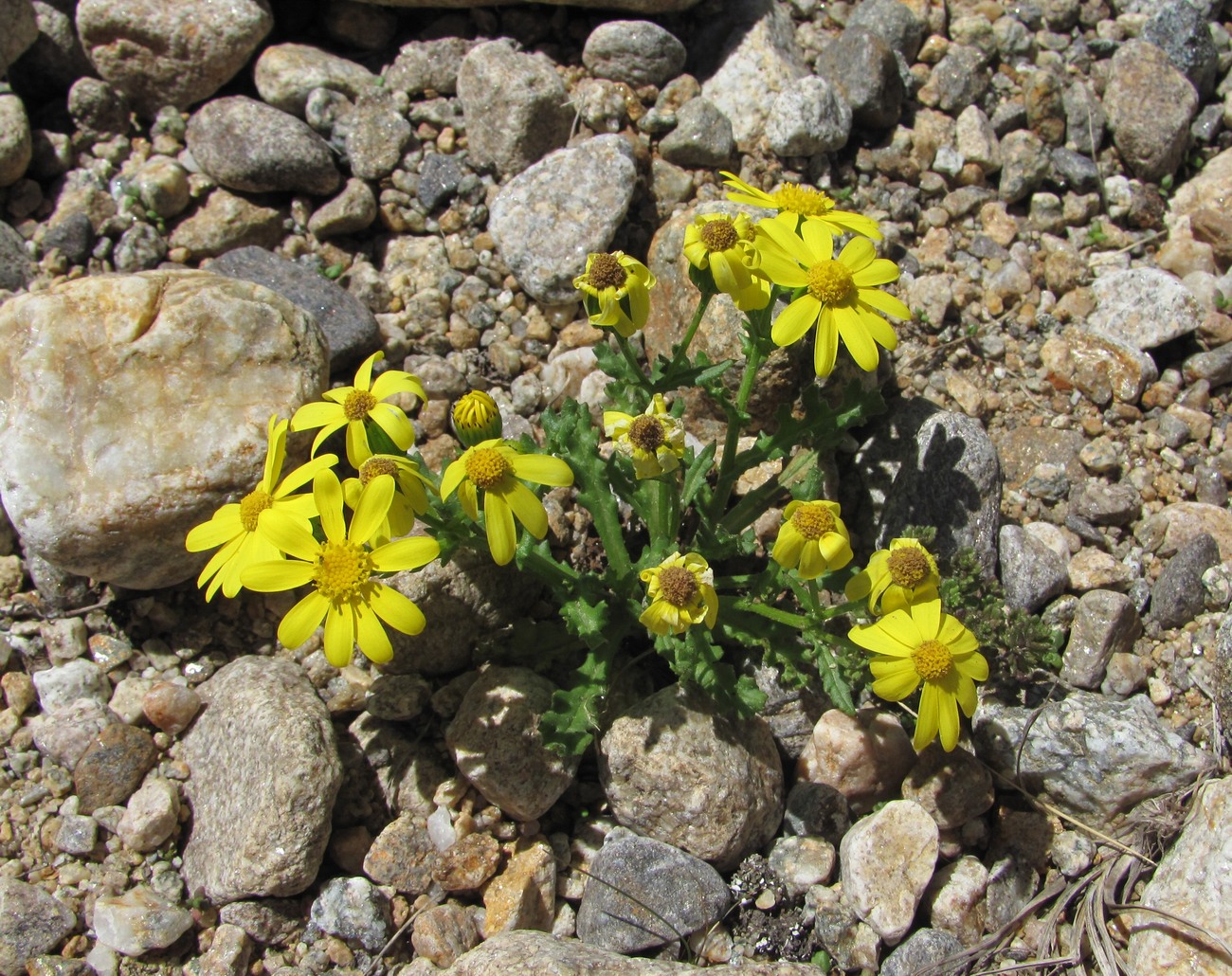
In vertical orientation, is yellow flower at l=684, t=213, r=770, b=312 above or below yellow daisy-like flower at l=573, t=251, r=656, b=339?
above

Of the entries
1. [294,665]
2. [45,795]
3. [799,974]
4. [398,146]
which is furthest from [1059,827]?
[398,146]

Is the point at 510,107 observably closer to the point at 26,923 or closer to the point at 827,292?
the point at 827,292

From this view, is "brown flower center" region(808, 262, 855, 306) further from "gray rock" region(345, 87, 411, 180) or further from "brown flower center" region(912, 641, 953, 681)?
"gray rock" region(345, 87, 411, 180)

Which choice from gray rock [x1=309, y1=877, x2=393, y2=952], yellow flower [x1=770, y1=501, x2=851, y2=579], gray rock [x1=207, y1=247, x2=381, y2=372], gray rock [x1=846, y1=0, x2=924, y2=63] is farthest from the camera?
gray rock [x1=846, y1=0, x2=924, y2=63]

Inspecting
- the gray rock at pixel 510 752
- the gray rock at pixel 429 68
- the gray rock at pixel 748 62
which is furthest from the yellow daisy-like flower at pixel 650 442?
the gray rock at pixel 429 68

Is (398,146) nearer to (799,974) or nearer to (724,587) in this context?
(724,587)

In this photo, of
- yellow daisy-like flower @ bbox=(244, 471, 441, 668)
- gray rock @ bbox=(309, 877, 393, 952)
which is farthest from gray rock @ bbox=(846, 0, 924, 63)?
gray rock @ bbox=(309, 877, 393, 952)

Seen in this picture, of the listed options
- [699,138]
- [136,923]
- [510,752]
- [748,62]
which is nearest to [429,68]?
[699,138]

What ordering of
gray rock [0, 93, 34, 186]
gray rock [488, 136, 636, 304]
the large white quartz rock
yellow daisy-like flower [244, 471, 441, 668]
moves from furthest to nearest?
gray rock [0, 93, 34, 186] → gray rock [488, 136, 636, 304] → the large white quartz rock → yellow daisy-like flower [244, 471, 441, 668]
